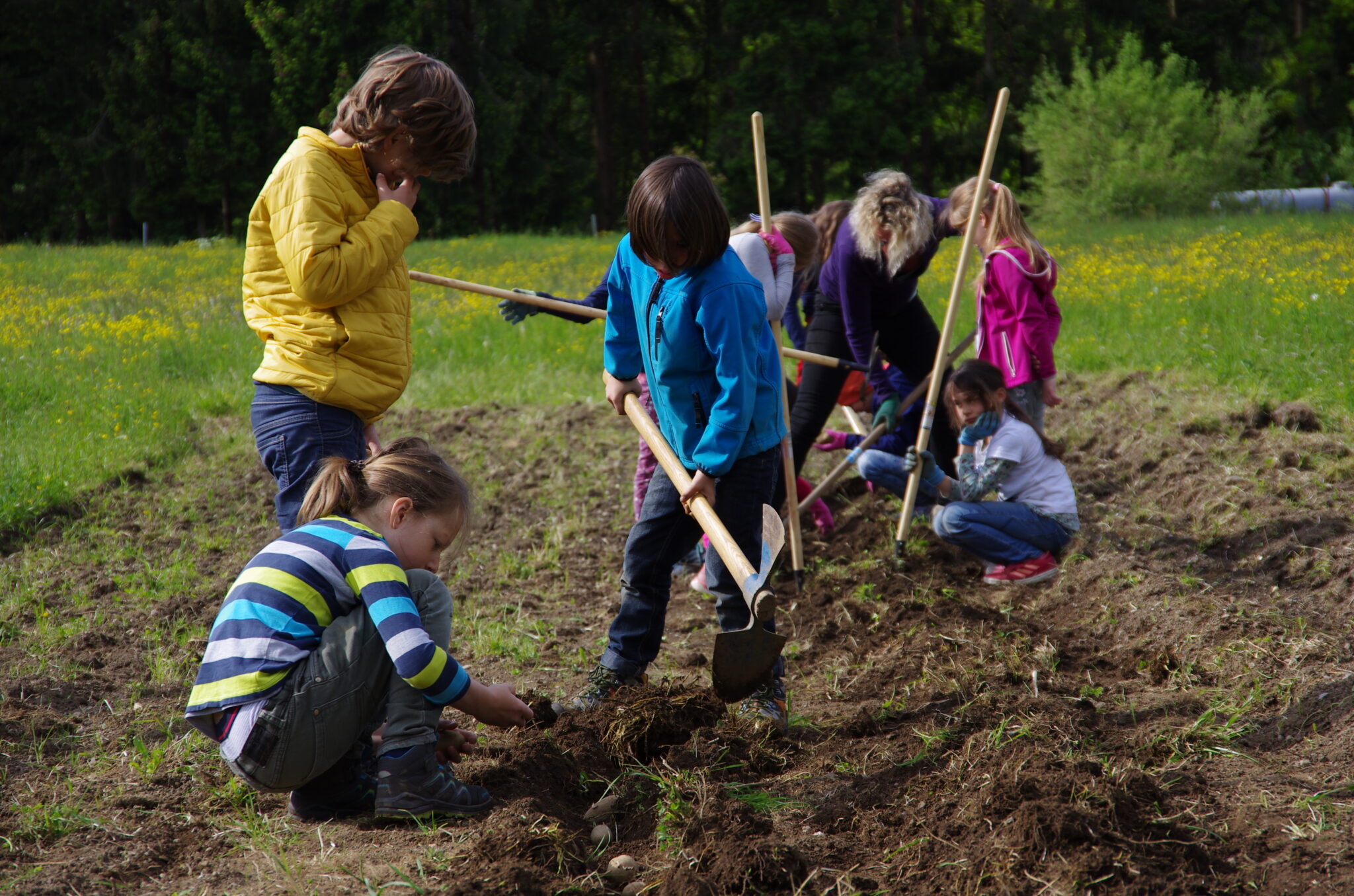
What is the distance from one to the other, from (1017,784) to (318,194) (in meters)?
2.39

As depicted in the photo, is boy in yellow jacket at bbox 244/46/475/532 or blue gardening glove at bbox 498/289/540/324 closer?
boy in yellow jacket at bbox 244/46/475/532

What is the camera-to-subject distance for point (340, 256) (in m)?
2.78

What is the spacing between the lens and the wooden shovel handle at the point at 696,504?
2854 mm

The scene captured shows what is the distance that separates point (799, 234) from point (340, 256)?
105 inches

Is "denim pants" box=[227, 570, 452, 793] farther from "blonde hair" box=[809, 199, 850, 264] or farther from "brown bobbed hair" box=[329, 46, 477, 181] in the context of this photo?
"blonde hair" box=[809, 199, 850, 264]

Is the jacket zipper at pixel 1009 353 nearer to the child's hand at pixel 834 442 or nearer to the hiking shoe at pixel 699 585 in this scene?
the child's hand at pixel 834 442

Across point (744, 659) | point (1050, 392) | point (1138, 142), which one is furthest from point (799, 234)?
point (1138, 142)

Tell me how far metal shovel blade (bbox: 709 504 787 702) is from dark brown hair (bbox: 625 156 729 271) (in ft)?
2.60

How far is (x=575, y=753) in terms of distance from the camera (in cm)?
300

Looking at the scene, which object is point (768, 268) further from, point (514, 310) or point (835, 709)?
point (835, 709)

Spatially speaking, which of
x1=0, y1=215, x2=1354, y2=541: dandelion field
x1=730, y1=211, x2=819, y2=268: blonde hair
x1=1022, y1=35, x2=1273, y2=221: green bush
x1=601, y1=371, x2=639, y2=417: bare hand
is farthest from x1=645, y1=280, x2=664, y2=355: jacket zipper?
x1=1022, y1=35, x2=1273, y2=221: green bush

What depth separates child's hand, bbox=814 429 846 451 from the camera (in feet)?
21.4

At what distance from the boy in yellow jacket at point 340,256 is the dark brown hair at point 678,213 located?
0.51m

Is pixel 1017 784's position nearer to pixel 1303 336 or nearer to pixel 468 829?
pixel 468 829
